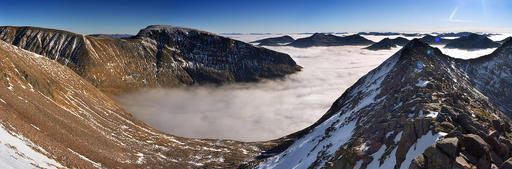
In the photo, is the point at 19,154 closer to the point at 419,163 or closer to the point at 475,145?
the point at 419,163

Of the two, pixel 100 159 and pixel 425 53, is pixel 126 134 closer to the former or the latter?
pixel 100 159

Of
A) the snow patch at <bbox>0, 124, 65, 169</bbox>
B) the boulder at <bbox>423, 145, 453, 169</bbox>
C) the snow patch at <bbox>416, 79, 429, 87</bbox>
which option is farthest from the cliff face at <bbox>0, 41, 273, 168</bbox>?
the snow patch at <bbox>416, 79, 429, 87</bbox>

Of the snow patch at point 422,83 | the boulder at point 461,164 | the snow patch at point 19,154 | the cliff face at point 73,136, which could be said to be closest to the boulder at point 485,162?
the boulder at point 461,164

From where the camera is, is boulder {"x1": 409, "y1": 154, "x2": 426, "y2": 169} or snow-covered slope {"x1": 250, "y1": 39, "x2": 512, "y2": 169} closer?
boulder {"x1": 409, "y1": 154, "x2": 426, "y2": 169}

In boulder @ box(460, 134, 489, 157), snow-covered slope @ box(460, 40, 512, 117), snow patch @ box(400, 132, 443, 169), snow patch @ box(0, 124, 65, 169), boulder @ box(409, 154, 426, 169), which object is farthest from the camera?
snow-covered slope @ box(460, 40, 512, 117)

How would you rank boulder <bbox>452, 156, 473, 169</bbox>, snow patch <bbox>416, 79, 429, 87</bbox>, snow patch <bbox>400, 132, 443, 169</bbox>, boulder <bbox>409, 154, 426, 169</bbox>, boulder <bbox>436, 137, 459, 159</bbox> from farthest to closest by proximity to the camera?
snow patch <bbox>416, 79, 429, 87</bbox> → snow patch <bbox>400, 132, 443, 169</bbox> → boulder <bbox>409, 154, 426, 169</bbox> → boulder <bbox>436, 137, 459, 159</bbox> → boulder <bbox>452, 156, 473, 169</bbox>

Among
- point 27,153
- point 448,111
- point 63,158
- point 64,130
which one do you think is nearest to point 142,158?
point 64,130

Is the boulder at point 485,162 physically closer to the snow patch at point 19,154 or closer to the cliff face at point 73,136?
the snow patch at point 19,154

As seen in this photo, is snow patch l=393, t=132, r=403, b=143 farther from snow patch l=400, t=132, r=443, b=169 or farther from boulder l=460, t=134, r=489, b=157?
boulder l=460, t=134, r=489, b=157
